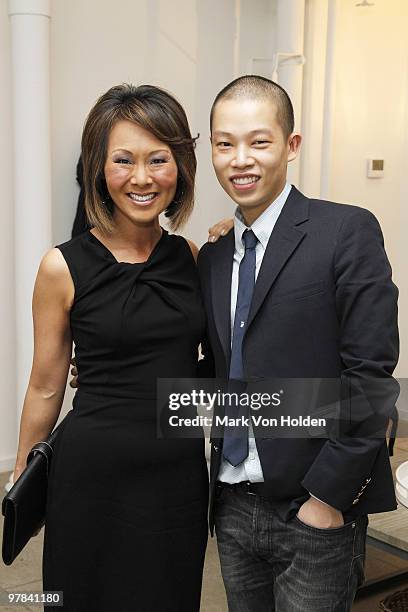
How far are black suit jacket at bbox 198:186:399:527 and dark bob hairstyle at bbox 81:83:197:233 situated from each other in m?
0.32

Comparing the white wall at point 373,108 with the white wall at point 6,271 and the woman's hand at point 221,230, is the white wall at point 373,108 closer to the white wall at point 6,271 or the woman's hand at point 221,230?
the white wall at point 6,271

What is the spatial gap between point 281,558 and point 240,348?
43 centimetres

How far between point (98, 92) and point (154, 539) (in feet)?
9.99

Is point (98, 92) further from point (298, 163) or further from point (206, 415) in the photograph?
point (206, 415)

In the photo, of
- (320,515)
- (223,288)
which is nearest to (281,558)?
(320,515)

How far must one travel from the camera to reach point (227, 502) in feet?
5.41

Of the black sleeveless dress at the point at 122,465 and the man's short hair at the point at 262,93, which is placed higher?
the man's short hair at the point at 262,93

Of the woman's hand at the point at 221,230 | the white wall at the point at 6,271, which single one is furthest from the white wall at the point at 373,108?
the woman's hand at the point at 221,230

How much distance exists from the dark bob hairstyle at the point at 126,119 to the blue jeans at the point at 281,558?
2.30 feet

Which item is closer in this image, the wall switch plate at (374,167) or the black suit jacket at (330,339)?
the black suit jacket at (330,339)

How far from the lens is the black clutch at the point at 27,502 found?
1.67 meters

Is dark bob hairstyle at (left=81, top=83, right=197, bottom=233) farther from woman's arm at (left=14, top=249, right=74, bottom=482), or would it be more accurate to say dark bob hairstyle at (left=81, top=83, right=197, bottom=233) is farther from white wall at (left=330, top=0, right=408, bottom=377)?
white wall at (left=330, top=0, right=408, bottom=377)

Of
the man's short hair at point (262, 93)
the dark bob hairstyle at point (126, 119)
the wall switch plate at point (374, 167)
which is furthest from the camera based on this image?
the wall switch plate at point (374, 167)

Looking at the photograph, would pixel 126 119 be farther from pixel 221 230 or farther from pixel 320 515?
pixel 320 515
